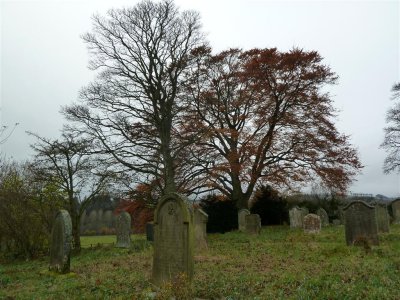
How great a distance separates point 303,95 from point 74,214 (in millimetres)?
15522

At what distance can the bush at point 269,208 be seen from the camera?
28328mm

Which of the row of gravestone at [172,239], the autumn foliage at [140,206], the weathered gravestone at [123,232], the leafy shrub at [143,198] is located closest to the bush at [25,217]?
the weathered gravestone at [123,232]

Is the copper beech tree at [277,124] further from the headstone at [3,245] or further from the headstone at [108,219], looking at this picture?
the headstone at [108,219]

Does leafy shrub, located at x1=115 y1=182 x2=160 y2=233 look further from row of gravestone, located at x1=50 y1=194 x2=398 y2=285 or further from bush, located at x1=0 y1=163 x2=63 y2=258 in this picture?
row of gravestone, located at x1=50 y1=194 x2=398 y2=285

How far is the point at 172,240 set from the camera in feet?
25.1

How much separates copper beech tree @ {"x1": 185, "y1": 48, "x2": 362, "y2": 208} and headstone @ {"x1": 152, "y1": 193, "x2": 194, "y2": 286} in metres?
14.4

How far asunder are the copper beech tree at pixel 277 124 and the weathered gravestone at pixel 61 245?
12527mm

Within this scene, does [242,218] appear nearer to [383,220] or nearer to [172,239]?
[383,220]

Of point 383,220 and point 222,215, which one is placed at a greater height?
point 222,215

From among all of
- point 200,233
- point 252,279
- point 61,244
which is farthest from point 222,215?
point 252,279

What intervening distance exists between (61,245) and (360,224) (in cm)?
939

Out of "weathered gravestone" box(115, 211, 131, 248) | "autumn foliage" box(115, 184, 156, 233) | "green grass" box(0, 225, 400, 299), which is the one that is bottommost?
"green grass" box(0, 225, 400, 299)

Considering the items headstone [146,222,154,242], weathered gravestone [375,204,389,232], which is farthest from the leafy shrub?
weathered gravestone [375,204,389,232]

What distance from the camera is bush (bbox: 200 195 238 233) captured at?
84.6ft
